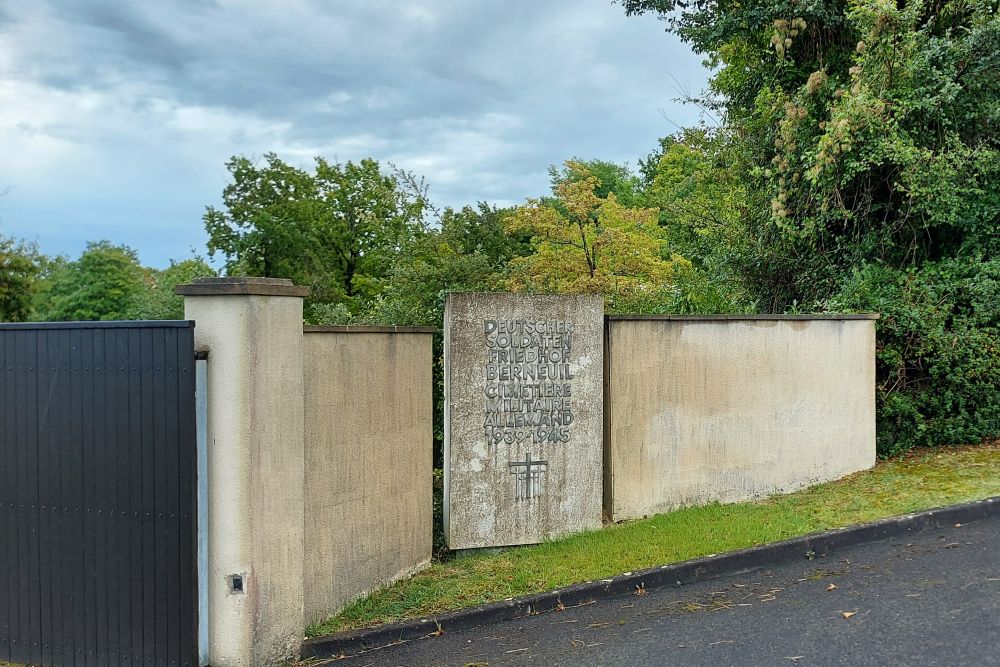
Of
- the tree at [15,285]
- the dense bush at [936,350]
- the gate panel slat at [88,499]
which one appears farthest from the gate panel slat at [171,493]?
the tree at [15,285]

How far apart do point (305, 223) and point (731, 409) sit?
28.0 m

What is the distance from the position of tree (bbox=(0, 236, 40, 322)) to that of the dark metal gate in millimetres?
33783

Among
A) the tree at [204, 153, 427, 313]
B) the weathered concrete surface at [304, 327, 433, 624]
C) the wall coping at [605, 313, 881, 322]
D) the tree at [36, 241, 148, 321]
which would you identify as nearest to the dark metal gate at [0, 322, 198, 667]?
the weathered concrete surface at [304, 327, 433, 624]

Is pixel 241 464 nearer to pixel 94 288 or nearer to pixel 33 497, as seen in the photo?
pixel 33 497

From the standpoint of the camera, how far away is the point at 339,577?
5.23 metres

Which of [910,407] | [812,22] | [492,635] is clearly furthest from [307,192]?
[492,635]

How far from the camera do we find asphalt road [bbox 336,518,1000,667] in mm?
4309

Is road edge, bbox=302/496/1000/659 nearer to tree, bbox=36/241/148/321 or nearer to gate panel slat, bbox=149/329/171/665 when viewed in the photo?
gate panel slat, bbox=149/329/171/665

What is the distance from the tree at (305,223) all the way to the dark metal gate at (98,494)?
934 inches

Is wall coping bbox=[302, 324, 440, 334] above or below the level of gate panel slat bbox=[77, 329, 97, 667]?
above

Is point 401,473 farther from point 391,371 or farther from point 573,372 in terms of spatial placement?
point 573,372

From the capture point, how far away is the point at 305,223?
32.9 metres

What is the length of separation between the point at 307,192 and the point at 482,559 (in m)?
31.2

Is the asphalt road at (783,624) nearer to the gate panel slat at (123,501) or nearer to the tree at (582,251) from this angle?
the gate panel slat at (123,501)
